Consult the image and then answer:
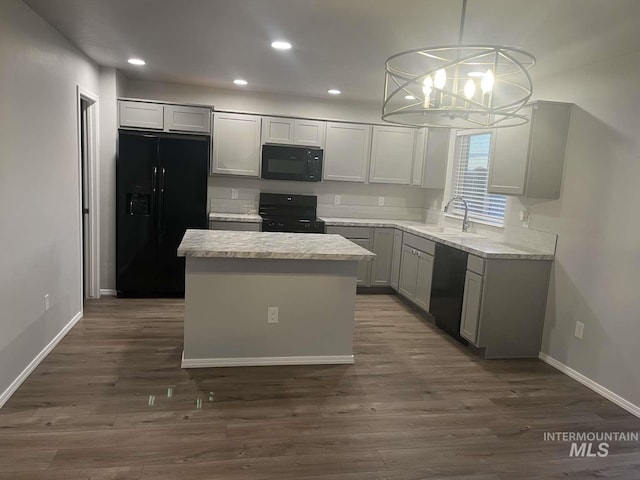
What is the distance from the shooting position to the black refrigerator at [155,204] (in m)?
4.69

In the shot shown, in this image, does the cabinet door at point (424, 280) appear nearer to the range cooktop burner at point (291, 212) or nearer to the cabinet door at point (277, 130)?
the range cooktop burner at point (291, 212)

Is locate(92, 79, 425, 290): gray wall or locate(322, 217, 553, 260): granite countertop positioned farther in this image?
locate(92, 79, 425, 290): gray wall

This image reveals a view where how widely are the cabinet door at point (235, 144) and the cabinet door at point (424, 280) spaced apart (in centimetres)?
219

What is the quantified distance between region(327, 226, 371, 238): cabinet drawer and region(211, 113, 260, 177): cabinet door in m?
1.17

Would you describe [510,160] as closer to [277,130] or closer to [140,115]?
[277,130]

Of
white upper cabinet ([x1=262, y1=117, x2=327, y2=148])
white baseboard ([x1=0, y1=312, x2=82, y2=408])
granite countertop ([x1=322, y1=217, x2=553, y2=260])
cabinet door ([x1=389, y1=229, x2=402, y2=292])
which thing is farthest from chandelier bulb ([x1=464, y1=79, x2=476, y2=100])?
white upper cabinet ([x1=262, y1=117, x2=327, y2=148])

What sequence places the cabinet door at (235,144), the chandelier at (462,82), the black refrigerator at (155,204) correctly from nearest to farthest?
the chandelier at (462,82), the black refrigerator at (155,204), the cabinet door at (235,144)

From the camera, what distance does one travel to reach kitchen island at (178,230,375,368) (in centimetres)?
318

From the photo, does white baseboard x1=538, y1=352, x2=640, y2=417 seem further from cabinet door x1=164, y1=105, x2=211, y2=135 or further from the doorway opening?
the doorway opening

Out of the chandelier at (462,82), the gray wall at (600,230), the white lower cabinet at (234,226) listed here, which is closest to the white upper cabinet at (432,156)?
the chandelier at (462,82)

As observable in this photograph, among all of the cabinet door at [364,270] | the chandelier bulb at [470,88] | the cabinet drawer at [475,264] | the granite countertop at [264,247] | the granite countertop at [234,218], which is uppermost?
the chandelier bulb at [470,88]

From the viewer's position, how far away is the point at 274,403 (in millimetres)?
2791

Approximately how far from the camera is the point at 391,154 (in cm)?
569

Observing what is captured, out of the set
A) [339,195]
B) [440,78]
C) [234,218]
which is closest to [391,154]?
[339,195]
